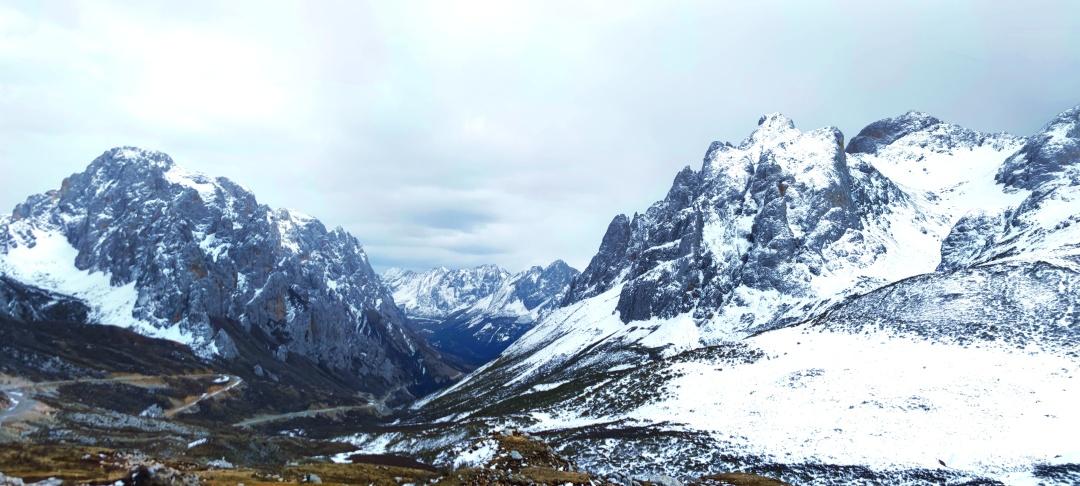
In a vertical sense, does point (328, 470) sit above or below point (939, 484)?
above

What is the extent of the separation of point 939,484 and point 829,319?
71666 mm

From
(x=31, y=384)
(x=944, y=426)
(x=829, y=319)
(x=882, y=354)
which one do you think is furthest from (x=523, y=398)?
(x=31, y=384)

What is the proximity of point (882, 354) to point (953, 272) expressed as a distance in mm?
37936

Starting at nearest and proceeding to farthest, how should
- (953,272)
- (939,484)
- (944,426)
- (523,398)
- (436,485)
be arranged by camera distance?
(436,485)
(939,484)
(944,426)
(953,272)
(523,398)

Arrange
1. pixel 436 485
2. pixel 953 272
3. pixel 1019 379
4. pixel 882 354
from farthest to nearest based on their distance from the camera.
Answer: pixel 953 272 → pixel 882 354 → pixel 1019 379 → pixel 436 485

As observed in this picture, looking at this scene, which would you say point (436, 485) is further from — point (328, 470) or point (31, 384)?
point (31, 384)

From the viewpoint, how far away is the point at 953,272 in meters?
135

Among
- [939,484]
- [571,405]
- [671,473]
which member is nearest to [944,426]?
[939,484]

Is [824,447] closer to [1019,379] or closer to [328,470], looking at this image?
[1019,379]

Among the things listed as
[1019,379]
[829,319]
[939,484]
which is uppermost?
[829,319]

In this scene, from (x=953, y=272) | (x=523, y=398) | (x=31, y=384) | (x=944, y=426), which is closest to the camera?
(x=944, y=426)

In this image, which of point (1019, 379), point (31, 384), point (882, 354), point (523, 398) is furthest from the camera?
point (31, 384)

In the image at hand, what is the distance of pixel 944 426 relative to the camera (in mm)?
82625

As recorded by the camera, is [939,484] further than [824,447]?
No
